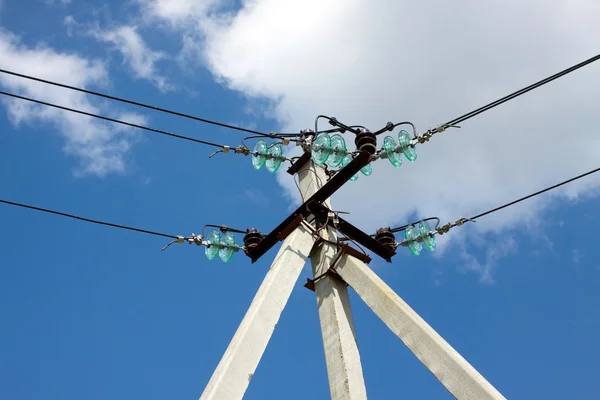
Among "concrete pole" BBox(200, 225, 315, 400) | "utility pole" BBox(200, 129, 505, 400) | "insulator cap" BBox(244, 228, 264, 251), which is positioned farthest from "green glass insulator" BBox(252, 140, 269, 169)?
"concrete pole" BBox(200, 225, 315, 400)

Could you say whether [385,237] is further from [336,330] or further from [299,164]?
[336,330]

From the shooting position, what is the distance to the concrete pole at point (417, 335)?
511 cm

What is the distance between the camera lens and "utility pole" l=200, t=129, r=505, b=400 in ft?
17.1

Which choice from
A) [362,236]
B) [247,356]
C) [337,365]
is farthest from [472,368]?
[362,236]

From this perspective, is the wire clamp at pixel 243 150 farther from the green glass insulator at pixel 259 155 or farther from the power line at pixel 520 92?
the power line at pixel 520 92

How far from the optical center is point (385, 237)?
7.61 metres

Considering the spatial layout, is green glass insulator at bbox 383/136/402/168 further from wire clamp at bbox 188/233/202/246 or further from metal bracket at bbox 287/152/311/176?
wire clamp at bbox 188/233/202/246

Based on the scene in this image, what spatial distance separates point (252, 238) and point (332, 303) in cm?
159

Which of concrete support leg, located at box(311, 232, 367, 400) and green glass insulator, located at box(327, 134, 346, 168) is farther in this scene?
green glass insulator, located at box(327, 134, 346, 168)

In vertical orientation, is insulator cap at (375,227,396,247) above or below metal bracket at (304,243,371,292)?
above

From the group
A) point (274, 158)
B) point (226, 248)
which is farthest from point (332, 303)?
point (274, 158)

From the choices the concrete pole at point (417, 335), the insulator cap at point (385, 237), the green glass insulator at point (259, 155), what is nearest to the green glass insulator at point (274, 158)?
the green glass insulator at point (259, 155)

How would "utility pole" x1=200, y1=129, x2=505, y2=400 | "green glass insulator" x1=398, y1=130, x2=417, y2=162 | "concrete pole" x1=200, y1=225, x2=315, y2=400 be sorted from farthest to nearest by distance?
"green glass insulator" x1=398, y1=130, x2=417, y2=162, "utility pole" x1=200, y1=129, x2=505, y2=400, "concrete pole" x1=200, y1=225, x2=315, y2=400

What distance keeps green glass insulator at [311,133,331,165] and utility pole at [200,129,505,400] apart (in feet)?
0.88
